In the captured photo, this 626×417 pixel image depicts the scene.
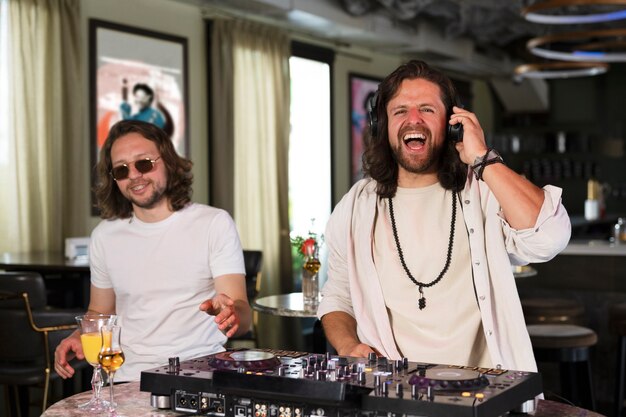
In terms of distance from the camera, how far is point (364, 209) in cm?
255

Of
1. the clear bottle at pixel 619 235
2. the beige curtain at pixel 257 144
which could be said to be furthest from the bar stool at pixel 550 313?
the beige curtain at pixel 257 144

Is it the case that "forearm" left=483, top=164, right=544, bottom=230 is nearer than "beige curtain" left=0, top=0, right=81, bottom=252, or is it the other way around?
"forearm" left=483, top=164, right=544, bottom=230

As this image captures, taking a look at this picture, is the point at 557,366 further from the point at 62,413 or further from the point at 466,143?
the point at 62,413

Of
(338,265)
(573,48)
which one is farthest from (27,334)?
(573,48)

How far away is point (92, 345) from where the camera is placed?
2.06 metres

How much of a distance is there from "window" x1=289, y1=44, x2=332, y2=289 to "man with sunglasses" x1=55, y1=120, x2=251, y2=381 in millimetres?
6317

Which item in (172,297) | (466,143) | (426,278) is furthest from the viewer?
(172,297)

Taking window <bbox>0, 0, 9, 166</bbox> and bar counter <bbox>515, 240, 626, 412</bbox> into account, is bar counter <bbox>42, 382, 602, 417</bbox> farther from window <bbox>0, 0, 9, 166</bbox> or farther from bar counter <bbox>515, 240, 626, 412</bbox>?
window <bbox>0, 0, 9, 166</bbox>

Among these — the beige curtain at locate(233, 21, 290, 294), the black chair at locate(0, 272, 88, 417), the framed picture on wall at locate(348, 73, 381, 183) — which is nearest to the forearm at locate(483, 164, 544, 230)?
the black chair at locate(0, 272, 88, 417)

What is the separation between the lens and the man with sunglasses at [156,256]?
293 centimetres

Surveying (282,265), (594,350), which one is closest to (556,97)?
(282,265)

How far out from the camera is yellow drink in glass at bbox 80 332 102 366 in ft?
6.75

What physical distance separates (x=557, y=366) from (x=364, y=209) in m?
3.83

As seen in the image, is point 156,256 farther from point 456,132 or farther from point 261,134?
point 261,134
